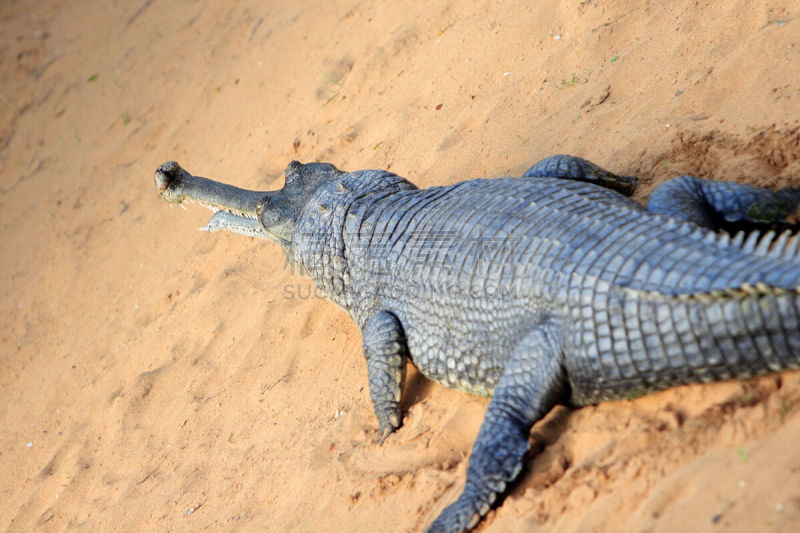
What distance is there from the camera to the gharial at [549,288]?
7.84ft

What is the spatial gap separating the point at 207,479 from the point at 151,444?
823 millimetres

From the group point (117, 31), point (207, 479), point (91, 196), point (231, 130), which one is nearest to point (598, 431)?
point (207, 479)

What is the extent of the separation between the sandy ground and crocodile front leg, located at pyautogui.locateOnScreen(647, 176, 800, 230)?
0.36m

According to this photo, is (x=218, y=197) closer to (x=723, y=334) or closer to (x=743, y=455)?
(x=723, y=334)

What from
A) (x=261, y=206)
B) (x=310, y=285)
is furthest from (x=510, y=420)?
(x=261, y=206)

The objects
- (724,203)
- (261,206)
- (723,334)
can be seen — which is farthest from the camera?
(261,206)

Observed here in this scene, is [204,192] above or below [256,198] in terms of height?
above

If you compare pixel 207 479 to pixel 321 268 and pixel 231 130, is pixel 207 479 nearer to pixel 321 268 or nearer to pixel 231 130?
pixel 321 268

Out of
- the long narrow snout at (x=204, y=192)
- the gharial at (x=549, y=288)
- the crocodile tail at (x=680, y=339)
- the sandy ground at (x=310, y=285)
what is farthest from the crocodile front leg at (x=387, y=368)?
the long narrow snout at (x=204, y=192)

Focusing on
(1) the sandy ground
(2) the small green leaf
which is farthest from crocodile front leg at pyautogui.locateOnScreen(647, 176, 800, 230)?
(2) the small green leaf

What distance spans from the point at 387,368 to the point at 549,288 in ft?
3.75

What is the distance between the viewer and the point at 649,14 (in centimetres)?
461

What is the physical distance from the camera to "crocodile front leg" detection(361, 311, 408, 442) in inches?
140

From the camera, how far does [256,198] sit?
15.6 feet
